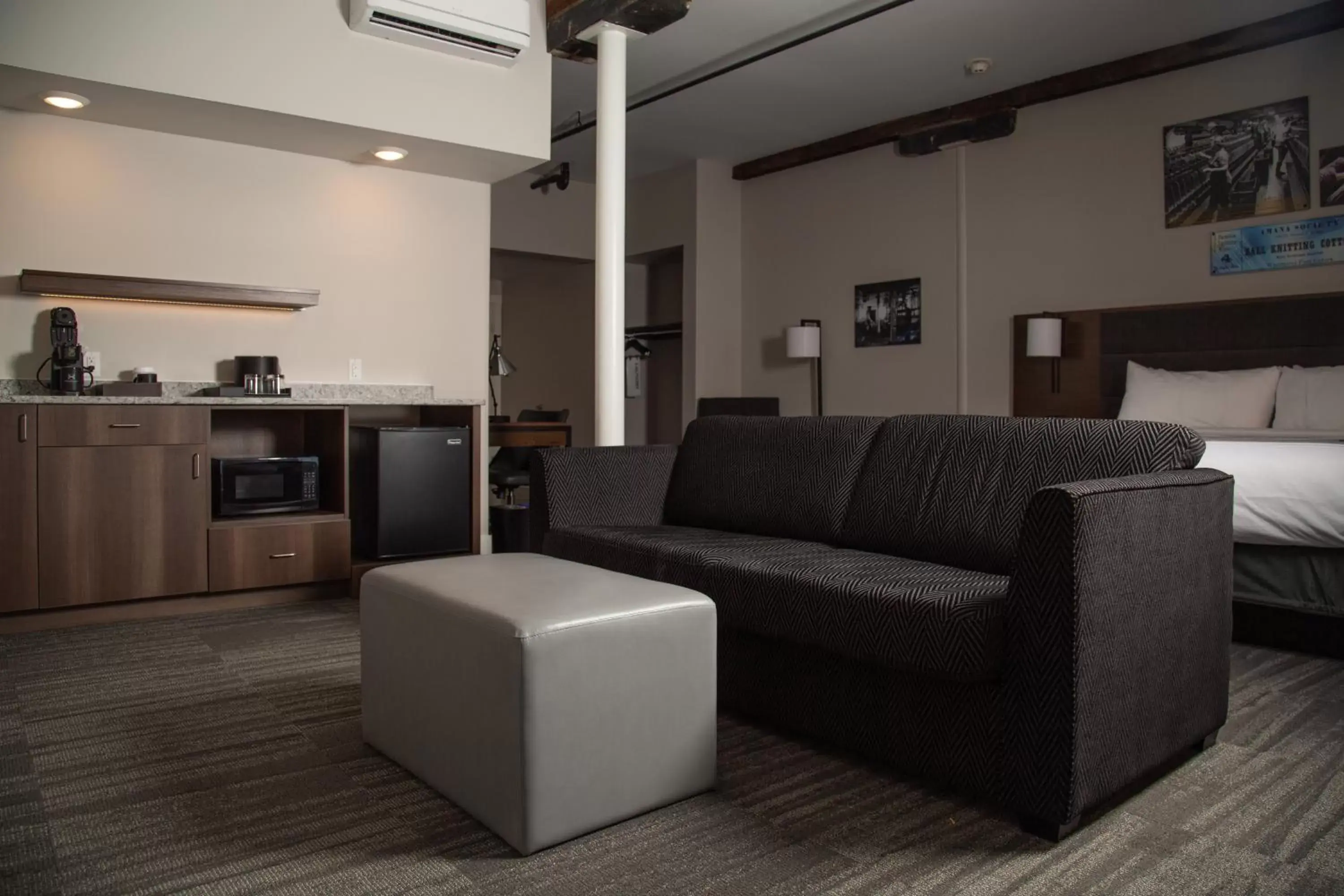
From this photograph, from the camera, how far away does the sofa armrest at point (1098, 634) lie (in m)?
1.78

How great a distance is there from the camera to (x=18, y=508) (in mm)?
3590

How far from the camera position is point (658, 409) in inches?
356

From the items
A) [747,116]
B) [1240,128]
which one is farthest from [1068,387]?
[747,116]

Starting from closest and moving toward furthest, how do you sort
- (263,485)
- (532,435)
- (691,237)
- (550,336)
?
(263,485) → (532,435) → (691,237) → (550,336)

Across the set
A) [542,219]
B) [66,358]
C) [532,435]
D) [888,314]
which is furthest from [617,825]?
[542,219]

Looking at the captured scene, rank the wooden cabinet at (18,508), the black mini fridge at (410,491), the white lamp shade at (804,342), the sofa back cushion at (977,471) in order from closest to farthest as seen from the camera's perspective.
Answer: the sofa back cushion at (977,471) → the wooden cabinet at (18,508) → the black mini fridge at (410,491) → the white lamp shade at (804,342)

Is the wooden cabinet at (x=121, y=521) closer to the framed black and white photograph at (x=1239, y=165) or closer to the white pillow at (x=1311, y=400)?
the white pillow at (x=1311, y=400)

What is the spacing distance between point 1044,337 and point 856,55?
194cm

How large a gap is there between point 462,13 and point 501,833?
12.0 ft

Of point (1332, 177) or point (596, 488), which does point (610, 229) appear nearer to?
point (596, 488)

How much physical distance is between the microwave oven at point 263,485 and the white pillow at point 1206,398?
3922mm

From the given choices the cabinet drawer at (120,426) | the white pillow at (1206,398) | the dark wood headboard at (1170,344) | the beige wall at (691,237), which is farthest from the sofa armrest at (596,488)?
the beige wall at (691,237)

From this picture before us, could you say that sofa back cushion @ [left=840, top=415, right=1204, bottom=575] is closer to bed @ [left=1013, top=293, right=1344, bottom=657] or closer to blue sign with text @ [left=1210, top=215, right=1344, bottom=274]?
bed @ [left=1013, top=293, right=1344, bottom=657]

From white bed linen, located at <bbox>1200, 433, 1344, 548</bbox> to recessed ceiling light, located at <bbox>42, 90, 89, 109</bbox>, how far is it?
176 inches
